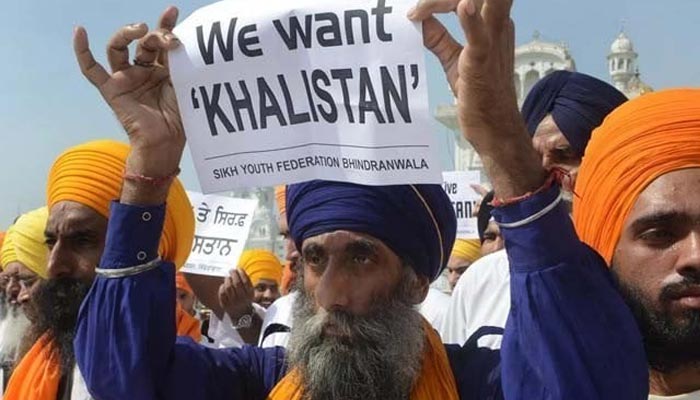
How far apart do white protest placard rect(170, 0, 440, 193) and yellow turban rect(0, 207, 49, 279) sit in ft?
9.93

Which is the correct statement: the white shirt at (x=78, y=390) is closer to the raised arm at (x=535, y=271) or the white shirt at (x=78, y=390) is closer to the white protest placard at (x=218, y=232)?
the raised arm at (x=535, y=271)

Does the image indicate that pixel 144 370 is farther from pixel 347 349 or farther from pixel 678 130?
pixel 678 130

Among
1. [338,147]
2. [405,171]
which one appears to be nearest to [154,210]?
[338,147]

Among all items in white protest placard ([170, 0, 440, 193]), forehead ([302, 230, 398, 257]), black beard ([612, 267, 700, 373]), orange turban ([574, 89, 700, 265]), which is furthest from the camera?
forehead ([302, 230, 398, 257])

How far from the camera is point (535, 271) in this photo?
1.71m

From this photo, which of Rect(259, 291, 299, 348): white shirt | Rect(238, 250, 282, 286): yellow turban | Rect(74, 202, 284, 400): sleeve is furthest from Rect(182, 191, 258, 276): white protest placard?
Rect(74, 202, 284, 400): sleeve

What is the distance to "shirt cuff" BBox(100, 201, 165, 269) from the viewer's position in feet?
7.88

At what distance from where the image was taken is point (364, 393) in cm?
245

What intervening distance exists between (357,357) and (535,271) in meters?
0.87

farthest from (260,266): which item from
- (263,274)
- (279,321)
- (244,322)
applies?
(279,321)

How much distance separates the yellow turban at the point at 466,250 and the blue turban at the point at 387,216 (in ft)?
17.9

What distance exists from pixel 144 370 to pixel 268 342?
1.98 metres

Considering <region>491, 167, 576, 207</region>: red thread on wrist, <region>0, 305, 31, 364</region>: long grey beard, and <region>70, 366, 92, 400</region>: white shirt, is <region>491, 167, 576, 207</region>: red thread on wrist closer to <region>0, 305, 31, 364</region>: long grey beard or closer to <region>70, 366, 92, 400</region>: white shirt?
<region>70, 366, 92, 400</region>: white shirt

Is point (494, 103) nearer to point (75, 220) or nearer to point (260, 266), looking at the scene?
point (75, 220)
